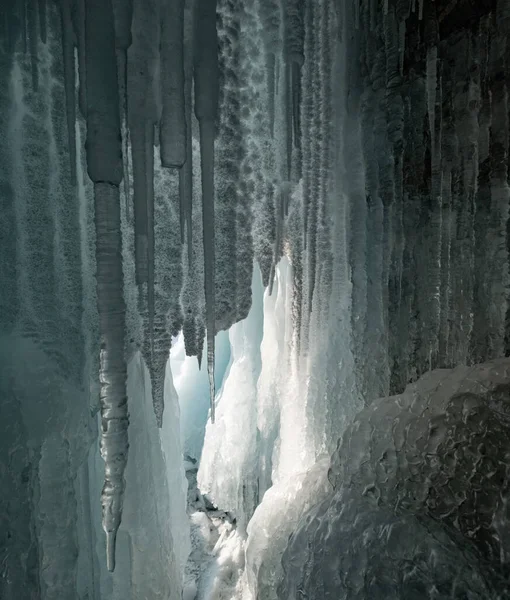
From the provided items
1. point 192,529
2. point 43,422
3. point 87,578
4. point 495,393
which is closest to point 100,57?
point 43,422

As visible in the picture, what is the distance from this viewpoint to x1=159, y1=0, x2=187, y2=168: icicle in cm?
153

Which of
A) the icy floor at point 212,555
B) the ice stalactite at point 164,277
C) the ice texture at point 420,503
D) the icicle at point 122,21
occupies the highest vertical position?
the icicle at point 122,21

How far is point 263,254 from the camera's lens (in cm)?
197

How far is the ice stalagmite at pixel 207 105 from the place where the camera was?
1589 mm

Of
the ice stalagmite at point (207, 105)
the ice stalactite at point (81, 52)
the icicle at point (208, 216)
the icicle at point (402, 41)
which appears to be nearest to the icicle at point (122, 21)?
the ice stalactite at point (81, 52)

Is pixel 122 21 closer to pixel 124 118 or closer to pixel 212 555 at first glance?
pixel 124 118

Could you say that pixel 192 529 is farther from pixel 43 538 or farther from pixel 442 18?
pixel 442 18

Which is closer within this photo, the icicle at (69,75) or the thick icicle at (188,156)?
the icicle at (69,75)

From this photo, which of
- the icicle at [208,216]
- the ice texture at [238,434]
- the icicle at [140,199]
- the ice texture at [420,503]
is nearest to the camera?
the ice texture at [420,503]

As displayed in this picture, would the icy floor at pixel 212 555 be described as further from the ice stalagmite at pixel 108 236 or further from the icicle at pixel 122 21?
the icicle at pixel 122 21

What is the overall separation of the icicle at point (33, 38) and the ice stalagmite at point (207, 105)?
0.55 m

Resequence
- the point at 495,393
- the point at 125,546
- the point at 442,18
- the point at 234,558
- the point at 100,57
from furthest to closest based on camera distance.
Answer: the point at 234,558, the point at 125,546, the point at 442,18, the point at 100,57, the point at 495,393

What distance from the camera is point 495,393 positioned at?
1.16 meters

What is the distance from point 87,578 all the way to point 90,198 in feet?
5.13
